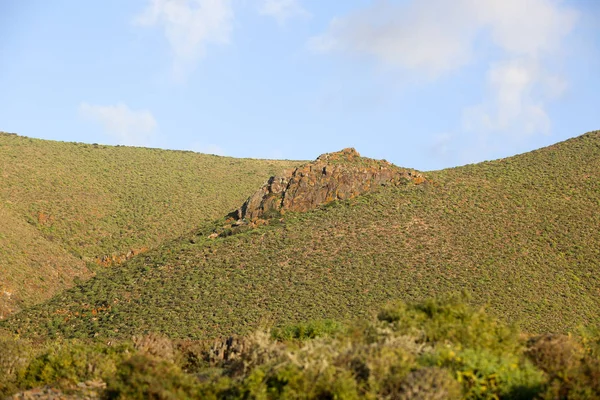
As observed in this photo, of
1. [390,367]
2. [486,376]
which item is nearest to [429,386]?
[390,367]

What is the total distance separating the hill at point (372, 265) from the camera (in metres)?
48.3

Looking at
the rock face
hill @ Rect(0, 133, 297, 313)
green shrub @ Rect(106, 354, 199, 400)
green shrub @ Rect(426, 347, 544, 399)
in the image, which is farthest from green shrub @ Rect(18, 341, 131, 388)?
the rock face

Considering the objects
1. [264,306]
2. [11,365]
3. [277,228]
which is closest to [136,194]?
[277,228]

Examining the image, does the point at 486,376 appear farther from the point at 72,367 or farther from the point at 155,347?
the point at 72,367

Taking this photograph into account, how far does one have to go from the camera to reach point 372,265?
53969 mm

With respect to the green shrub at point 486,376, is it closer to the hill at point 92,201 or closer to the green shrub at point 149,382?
the green shrub at point 149,382

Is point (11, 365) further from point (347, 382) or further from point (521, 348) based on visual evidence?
A: point (521, 348)

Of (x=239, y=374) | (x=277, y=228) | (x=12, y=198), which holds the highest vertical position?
(x=12, y=198)

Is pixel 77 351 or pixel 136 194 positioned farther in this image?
pixel 136 194

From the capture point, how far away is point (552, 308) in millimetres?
49000

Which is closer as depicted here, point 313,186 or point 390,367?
point 390,367

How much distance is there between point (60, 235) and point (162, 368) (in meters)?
56.5

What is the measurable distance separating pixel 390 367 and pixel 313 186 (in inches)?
1841

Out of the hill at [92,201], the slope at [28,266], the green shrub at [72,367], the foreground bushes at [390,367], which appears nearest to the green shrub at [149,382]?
the foreground bushes at [390,367]
